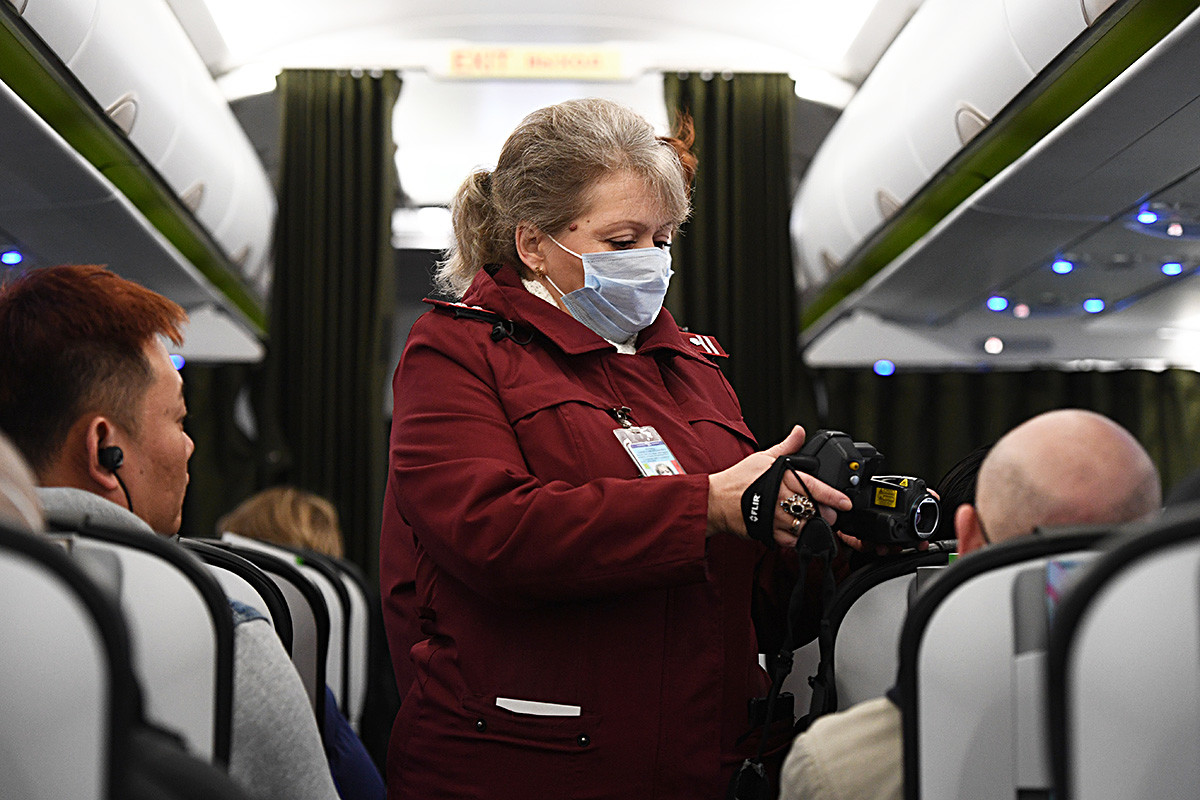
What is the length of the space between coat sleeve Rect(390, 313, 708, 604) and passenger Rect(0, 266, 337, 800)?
30 cm

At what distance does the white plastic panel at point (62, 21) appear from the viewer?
3.16 metres

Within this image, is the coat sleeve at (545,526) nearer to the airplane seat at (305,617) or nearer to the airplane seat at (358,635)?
the airplane seat at (305,617)

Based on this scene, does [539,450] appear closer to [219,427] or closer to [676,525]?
[676,525]

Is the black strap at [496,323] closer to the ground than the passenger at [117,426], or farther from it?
farther from it

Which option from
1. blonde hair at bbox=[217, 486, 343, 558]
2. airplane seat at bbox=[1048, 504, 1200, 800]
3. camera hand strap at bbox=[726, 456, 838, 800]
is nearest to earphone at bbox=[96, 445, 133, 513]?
camera hand strap at bbox=[726, 456, 838, 800]

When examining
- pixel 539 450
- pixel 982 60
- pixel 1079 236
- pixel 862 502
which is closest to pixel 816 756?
pixel 862 502

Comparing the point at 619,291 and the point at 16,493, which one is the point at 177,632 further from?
the point at 619,291

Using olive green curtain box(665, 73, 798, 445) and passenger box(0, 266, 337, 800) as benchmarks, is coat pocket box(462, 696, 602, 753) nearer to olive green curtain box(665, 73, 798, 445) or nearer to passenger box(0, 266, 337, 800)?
passenger box(0, 266, 337, 800)

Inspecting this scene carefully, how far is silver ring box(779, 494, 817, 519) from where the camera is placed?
1.73 meters

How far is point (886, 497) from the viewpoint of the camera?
1.88 metres

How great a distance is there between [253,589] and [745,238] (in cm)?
416

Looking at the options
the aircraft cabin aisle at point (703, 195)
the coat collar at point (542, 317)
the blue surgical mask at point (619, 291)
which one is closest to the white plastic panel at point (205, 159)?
the aircraft cabin aisle at point (703, 195)

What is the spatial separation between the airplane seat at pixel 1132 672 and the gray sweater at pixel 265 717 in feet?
3.34

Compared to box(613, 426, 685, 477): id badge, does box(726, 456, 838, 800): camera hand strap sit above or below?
below
